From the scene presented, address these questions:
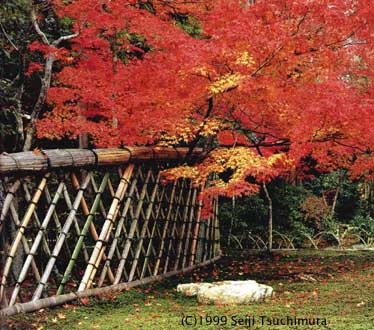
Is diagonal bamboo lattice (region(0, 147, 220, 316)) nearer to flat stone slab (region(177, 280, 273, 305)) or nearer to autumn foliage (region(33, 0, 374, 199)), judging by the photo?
autumn foliage (region(33, 0, 374, 199))

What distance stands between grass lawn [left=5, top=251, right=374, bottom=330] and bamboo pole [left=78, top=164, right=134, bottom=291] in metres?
0.47

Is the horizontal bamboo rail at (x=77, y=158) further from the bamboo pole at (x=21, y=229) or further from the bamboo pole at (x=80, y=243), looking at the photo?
the bamboo pole at (x=80, y=243)

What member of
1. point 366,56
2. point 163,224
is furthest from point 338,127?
point 163,224

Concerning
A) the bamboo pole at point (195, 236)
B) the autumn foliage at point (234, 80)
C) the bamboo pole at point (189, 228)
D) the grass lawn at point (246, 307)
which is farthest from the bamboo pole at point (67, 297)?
the autumn foliage at point (234, 80)

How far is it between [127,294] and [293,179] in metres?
11.6

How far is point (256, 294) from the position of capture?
9969 mm

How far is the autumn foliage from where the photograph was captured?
1155cm

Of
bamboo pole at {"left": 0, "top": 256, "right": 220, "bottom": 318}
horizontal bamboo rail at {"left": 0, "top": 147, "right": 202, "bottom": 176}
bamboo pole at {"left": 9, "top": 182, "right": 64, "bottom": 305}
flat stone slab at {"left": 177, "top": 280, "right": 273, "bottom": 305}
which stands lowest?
bamboo pole at {"left": 0, "top": 256, "right": 220, "bottom": 318}

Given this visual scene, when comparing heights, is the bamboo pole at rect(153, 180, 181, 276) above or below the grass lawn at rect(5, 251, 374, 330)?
above

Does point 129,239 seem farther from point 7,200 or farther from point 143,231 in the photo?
point 7,200

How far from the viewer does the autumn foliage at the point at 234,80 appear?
455 inches

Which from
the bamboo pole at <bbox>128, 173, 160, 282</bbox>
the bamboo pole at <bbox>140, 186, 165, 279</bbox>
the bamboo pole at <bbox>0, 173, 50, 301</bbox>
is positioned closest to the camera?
the bamboo pole at <bbox>0, 173, 50, 301</bbox>

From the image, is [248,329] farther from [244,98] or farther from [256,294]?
[244,98]

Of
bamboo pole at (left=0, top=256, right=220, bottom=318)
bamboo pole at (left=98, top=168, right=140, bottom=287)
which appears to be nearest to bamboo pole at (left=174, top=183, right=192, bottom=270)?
bamboo pole at (left=0, top=256, right=220, bottom=318)
